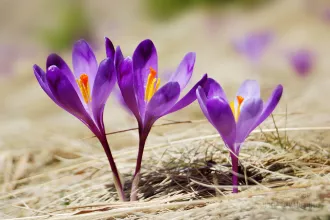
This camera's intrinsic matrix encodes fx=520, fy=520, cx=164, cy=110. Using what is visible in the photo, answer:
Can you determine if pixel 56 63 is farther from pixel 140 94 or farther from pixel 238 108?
pixel 238 108

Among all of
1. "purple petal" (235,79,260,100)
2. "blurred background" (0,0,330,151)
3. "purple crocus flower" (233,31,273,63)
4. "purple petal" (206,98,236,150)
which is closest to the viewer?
"purple petal" (206,98,236,150)

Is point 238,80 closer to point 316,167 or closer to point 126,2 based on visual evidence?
point 316,167

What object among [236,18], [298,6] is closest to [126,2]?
[236,18]

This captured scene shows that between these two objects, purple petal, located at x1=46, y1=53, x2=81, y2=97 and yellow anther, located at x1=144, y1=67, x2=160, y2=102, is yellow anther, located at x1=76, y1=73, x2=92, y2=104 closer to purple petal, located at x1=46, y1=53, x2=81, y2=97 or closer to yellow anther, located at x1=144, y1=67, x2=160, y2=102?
purple petal, located at x1=46, y1=53, x2=81, y2=97

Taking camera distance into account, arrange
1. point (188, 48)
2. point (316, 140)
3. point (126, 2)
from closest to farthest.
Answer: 1. point (316, 140)
2. point (188, 48)
3. point (126, 2)

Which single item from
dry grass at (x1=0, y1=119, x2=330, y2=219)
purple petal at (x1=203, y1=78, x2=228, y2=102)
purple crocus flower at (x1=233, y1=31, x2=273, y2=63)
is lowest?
dry grass at (x1=0, y1=119, x2=330, y2=219)

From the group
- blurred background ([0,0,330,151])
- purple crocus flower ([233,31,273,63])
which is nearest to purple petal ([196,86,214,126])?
blurred background ([0,0,330,151])
